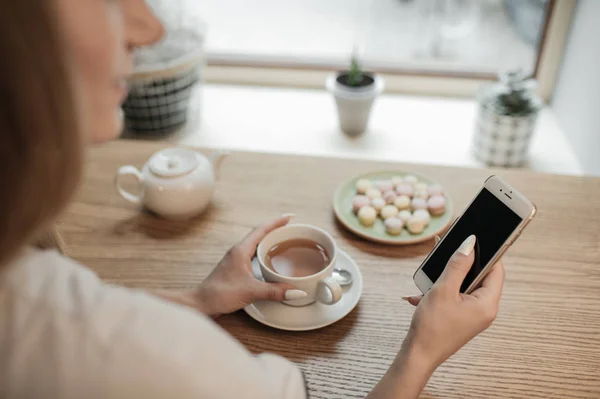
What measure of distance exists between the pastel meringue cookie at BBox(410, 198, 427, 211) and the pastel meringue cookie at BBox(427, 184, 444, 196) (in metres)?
0.03

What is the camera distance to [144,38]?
1.96ft

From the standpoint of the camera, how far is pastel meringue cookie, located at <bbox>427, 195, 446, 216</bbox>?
3.20 feet

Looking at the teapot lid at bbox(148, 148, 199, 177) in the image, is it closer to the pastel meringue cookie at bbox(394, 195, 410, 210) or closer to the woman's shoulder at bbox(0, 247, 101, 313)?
the pastel meringue cookie at bbox(394, 195, 410, 210)

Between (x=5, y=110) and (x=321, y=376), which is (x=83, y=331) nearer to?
(x=5, y=110)

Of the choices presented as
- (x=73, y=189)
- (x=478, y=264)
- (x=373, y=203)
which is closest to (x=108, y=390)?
(x=73, y=189)

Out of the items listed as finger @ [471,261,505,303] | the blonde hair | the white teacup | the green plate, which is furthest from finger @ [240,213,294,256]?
the blonde hair

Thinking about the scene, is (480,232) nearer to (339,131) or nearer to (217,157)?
(217,157)

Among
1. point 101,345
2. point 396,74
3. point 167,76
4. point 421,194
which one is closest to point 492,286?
point 421,194

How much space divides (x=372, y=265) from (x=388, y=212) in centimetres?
12

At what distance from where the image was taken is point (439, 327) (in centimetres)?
→ 67

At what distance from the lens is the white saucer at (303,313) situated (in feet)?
2.54

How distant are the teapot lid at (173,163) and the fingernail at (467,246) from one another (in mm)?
514

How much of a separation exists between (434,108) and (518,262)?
4.42 ft

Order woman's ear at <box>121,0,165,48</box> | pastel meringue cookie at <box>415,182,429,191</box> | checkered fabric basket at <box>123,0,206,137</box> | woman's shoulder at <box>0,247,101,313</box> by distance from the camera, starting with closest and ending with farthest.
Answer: woman's shoulder at <box>0,247,101,313</box>, woman's ear at <box>121,0,165,48</box>, pastel meringue cookie at <box>415,182,429,191</box>, checkered fabric basket at <box>123,0,206,137</box>
